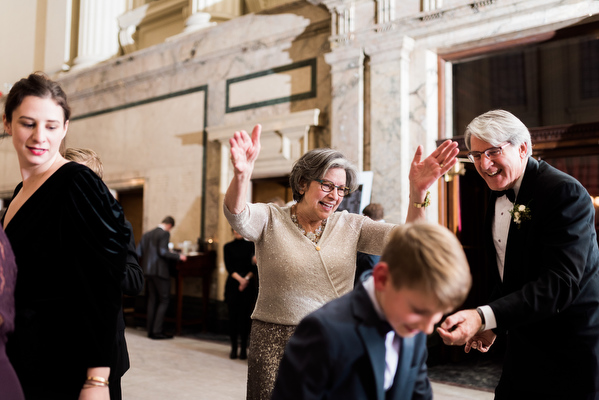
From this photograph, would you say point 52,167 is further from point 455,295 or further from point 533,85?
point 533,85

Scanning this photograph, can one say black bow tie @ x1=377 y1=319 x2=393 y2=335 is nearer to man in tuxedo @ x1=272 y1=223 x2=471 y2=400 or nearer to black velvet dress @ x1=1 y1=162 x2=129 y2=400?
man in tuxedo @ x1=272 y1=223 x2=471 y2=400

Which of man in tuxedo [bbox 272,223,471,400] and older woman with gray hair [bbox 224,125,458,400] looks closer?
man in tuxedo [bbox 272,223,471,400]

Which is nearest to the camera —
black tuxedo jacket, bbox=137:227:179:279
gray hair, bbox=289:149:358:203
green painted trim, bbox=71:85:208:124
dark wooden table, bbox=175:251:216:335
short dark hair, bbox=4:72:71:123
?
short dark hair, bbox=4:72:71:123

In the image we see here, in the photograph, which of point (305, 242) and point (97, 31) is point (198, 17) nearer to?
point (97, 31)

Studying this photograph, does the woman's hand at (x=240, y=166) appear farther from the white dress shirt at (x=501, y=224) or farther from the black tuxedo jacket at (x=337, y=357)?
the white dress shirt at (x=501, y=224)

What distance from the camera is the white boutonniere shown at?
2213 mm

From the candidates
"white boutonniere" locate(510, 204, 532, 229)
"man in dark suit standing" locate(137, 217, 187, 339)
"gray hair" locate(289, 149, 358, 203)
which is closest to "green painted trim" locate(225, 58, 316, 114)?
"man in dark suit standing" locate(137, 217, 187, 339)

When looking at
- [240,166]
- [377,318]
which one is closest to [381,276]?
[377,318]

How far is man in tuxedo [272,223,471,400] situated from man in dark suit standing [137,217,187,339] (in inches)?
267

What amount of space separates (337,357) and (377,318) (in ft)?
0.44

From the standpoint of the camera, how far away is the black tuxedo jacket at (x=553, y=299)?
2.06 meters

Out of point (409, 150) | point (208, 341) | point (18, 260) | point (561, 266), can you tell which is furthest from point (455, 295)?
point (208, 341)

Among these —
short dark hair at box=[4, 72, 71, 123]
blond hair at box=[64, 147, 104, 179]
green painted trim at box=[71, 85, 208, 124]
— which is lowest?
blond hair at box=[64, 147, 104, 179]

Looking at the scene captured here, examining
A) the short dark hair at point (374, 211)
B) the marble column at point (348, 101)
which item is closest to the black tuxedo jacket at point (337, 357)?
the short dark hair at point (374, 211)
